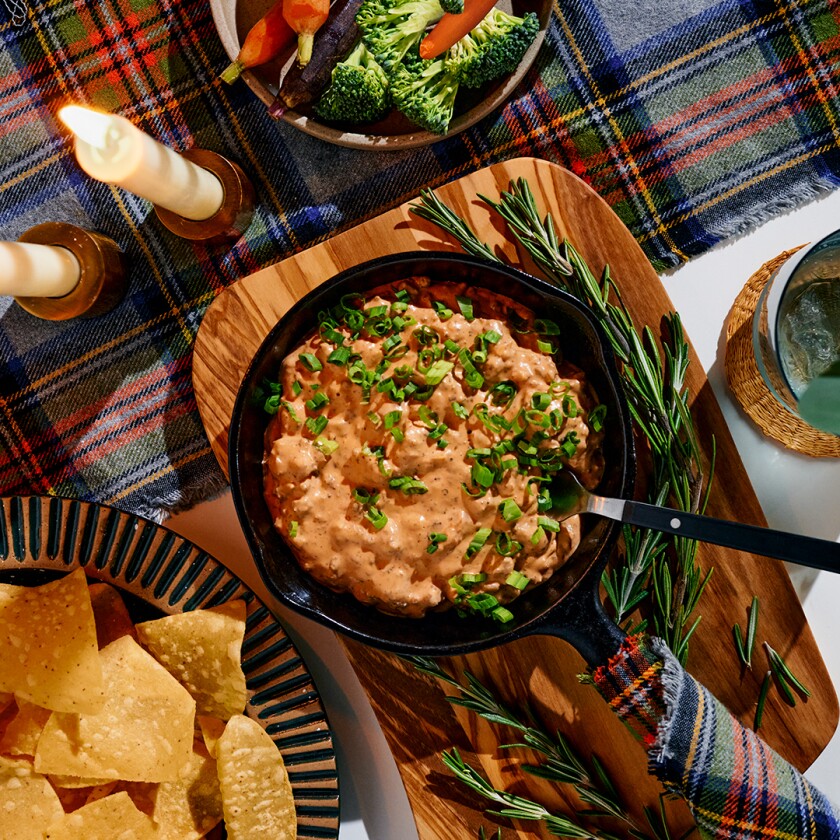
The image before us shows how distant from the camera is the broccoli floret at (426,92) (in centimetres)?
210

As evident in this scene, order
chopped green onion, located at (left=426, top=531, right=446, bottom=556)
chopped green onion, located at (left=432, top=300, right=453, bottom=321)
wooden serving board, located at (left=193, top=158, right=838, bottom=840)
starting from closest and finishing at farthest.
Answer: chopped green onion, located at (left=426, top=531, right=446, bottom=556), chopped green onion, located at (left=432, top=300, right=453, bottom=321), wooden serving board, located at (left=193, top=158, right=838, bottom=840)

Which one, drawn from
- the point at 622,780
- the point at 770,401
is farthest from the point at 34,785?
the point at 770,401

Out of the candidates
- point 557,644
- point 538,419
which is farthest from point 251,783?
point 538,419

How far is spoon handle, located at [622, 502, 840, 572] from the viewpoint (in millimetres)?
1619

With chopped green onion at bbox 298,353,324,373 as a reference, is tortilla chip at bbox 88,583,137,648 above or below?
below

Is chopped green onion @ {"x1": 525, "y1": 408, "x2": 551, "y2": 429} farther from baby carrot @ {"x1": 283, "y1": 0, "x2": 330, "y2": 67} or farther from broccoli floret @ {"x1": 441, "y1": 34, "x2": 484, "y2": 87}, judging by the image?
baby carrot @ {"x1": 283, "y1": 0, "x2": 330, "y2": 67}

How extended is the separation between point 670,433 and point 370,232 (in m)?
0.89

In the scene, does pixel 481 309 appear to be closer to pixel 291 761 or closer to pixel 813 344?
pixel 813 344

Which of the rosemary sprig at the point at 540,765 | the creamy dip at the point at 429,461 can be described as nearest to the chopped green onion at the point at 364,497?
the creamy dip at the point at 429,461

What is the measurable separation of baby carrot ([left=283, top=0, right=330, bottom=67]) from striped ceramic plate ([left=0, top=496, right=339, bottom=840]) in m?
1.23

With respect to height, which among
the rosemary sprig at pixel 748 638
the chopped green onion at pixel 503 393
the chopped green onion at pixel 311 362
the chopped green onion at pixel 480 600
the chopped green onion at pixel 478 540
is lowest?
the rosemary sprig at pixel 748 638

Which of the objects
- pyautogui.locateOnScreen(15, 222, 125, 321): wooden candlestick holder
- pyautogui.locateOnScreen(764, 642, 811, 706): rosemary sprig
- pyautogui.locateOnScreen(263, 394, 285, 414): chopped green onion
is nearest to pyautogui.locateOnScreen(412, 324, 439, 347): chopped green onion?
pyautogui.locateOnScreen(263, 394, 285, 414): chopped green onion

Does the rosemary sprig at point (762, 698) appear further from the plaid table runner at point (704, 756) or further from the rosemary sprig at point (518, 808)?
the rosemary sprig at point (518, 808)

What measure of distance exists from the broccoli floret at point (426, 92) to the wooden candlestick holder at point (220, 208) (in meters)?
0.46
